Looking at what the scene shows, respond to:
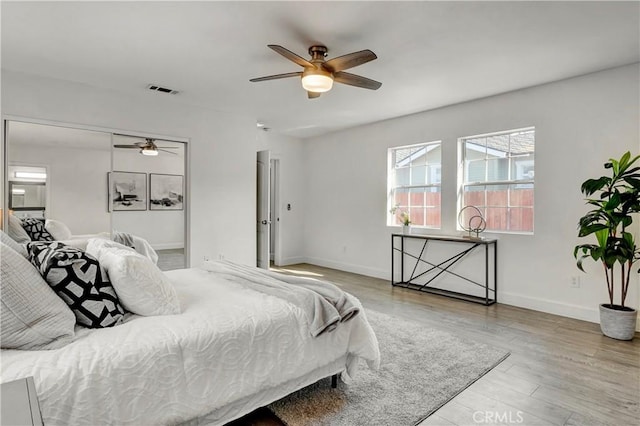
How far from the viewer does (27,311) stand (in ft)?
4.83

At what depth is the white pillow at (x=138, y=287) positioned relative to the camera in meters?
1.84

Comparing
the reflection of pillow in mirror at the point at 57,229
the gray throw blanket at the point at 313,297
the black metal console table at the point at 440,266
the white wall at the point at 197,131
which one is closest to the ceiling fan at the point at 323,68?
the gray throw blanket at the point at 313,297

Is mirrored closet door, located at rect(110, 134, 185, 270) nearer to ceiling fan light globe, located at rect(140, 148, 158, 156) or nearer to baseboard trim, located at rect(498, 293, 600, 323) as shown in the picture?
ceiling fan light globe, located at rect(140, 148, 158, 156)

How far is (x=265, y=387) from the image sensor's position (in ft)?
6.08

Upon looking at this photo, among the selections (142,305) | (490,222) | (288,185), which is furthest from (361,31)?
(288,185)

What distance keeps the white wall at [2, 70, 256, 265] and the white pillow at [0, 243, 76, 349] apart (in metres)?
3.08

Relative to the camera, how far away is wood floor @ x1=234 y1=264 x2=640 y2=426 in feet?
6.79

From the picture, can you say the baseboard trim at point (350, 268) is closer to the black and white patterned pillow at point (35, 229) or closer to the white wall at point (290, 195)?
the white wall at point (290, 195)

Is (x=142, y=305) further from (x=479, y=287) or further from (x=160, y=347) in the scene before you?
(x=479, y=287)

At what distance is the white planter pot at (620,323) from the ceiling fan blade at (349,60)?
317cm

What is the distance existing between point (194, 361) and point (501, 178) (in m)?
4.26

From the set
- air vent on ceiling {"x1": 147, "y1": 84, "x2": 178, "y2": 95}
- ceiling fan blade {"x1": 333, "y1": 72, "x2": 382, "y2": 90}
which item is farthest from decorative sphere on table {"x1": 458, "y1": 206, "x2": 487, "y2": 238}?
air vent on ceiling {"x1": 147, "y1": 84, "x2": 178, "y2": 95}

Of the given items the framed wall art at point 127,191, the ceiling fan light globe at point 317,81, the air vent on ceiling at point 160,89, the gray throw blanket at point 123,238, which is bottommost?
the gray throw blanket at point 123,238

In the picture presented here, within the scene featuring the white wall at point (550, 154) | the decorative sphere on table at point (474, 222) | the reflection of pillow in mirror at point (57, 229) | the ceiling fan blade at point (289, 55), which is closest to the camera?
the ceiling fan blade at point (289, 55)
